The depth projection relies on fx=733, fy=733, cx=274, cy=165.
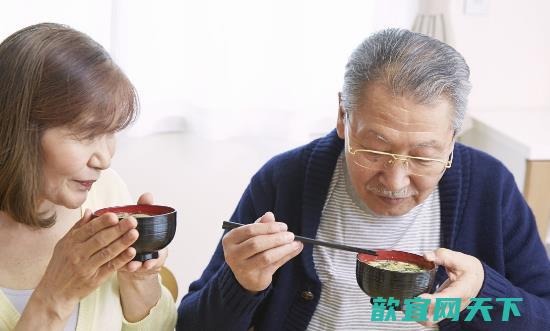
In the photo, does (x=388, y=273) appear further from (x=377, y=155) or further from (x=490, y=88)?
(x=490, y=88)

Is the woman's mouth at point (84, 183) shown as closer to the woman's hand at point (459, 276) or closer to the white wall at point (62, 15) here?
the woman's hand at point (459, 276)

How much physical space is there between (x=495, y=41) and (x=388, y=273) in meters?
1.98

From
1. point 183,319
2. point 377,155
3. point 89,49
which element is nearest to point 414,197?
point 377,155

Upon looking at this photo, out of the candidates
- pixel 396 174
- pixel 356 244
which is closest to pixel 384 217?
pixel 356 244

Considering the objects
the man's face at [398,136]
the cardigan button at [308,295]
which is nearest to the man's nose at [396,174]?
the man's face at [398,136]

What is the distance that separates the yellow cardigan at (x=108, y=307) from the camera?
4.63ft

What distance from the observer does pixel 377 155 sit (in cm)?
143

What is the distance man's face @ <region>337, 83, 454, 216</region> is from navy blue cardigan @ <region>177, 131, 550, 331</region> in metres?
0.17

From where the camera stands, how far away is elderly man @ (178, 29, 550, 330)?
4.55 ft

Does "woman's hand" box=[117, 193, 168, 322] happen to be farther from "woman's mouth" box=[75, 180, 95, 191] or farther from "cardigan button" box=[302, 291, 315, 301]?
"cardigan button" box=[302, 291, 315, 301]

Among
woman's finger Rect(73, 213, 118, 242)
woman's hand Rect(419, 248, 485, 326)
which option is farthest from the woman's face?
woman's hand Rect(419, 248, 485, 326)

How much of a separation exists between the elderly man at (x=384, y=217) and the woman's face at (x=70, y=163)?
0.92 feet

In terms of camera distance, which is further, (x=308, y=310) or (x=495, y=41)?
(x=495, y=41)

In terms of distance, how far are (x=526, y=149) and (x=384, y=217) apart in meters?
1.04
